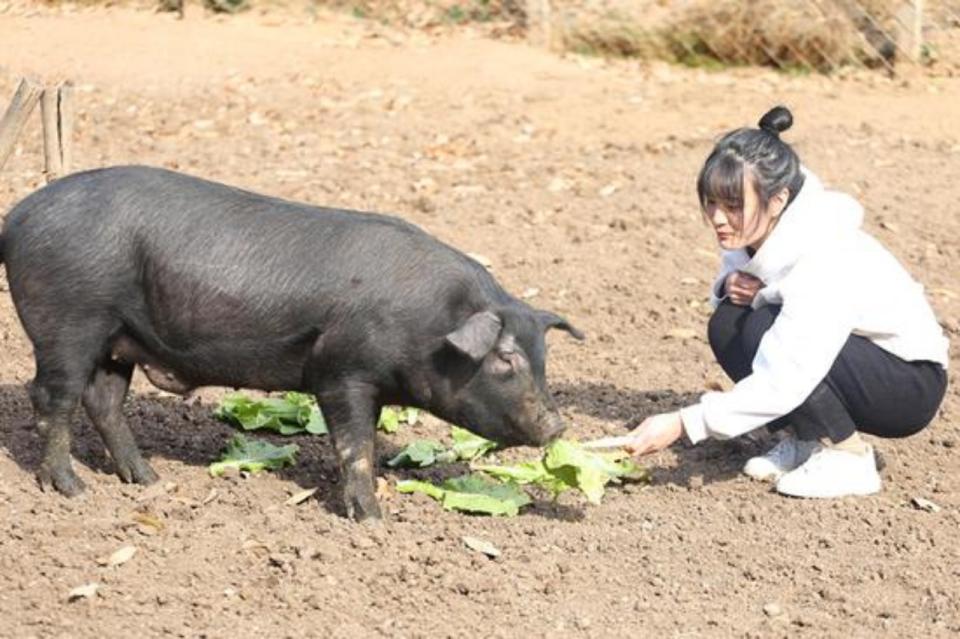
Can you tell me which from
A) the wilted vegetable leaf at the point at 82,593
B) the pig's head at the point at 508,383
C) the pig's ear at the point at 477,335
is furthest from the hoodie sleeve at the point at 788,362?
the wilted vegetable leaf at the point at 82,593

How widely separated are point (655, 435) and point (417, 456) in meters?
1.06

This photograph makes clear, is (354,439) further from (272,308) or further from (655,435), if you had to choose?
(655,435)

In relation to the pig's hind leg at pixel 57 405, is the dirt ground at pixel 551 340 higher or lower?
lower

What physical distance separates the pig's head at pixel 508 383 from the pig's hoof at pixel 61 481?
46.8 inches

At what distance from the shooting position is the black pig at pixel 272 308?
207 inches

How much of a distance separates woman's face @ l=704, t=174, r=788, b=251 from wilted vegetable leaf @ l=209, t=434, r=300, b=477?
5.35ft

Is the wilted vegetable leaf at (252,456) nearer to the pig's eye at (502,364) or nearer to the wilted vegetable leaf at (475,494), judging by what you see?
the wilted vegetable leaf at (475,494)

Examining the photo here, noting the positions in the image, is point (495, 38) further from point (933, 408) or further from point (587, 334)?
point (933, 408)

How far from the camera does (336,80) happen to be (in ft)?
39.1

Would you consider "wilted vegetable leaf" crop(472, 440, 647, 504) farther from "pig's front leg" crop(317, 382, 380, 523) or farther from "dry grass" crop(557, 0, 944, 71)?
"dry grass" crop(557, 0, 944, 71)

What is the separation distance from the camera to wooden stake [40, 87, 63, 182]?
7.41 metres

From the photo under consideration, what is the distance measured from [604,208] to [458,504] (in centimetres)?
390

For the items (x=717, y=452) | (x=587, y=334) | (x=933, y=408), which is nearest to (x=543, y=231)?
(x=587, y=334)

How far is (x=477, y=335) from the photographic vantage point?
16.8 feet
